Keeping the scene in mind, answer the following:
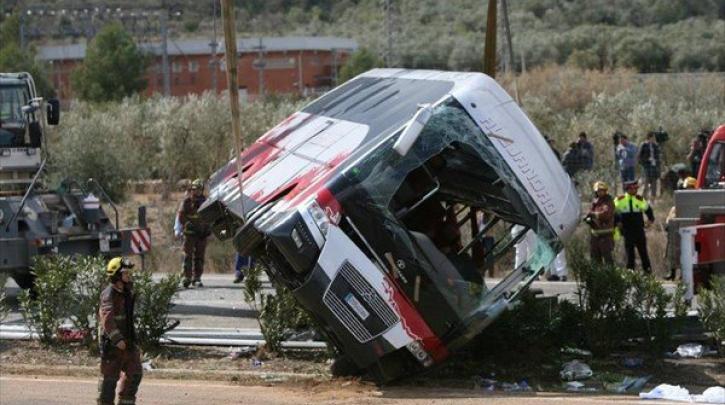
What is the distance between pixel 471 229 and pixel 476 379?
277 cm

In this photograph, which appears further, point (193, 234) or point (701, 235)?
point (193, 234)

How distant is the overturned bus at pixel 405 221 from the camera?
42.1 feet

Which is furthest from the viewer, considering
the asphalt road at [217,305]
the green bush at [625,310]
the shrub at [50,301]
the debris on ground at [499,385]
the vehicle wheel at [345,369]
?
the asphalt road at [217,305]

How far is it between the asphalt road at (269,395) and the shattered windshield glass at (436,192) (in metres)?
0.89

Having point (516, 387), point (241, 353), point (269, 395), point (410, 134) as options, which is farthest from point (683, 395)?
point (241, 353)

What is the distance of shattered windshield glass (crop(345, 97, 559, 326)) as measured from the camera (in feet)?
42.4

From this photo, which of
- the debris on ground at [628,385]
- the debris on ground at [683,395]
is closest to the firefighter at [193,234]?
the debris on ground at [628,385]

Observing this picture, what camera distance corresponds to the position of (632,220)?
21703 millimetres

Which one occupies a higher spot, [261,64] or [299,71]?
[261,64]

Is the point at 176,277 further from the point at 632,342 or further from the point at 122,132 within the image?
the point at 122,132

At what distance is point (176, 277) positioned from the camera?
1634 cm

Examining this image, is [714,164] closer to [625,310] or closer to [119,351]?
[625,310]

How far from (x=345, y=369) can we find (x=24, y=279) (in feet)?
29.4

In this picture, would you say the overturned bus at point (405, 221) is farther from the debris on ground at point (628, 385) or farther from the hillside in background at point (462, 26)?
the hillside in background at point (462, 26)
